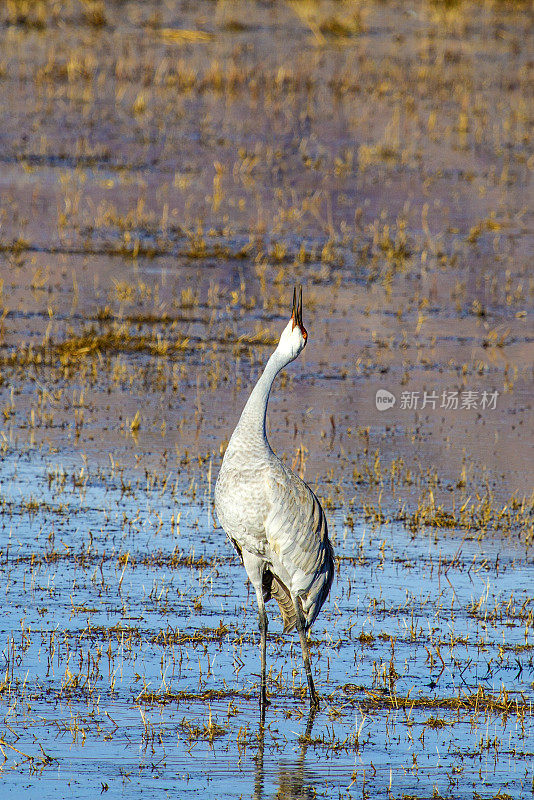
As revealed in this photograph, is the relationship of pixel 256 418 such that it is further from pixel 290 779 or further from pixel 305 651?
pixel 290 779

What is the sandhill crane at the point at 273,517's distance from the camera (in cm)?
698

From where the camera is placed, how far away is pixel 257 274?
16.9 m

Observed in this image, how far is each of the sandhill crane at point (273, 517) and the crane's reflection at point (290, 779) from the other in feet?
1.55

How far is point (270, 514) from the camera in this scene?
23.0 ft

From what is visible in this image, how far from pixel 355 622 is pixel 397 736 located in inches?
58.2

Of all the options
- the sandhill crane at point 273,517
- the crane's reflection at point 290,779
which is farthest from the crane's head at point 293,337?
the crane's reflection at point 290,779

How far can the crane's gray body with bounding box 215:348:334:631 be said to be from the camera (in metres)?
6.99

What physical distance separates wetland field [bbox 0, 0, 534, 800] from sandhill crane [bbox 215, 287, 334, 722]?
0.46 metres

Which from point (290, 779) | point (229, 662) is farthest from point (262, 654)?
point (290, 779)

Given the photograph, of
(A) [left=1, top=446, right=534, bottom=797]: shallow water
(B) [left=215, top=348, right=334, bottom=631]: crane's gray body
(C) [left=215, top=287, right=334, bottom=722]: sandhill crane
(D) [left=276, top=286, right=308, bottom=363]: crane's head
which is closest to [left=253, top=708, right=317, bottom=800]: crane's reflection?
(A) [left=1, top=446, right=534, bottom=797]: shallow water

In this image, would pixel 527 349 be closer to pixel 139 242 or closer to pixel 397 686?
pixel 139 242

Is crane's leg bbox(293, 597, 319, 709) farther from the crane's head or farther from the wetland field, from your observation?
the crane's head

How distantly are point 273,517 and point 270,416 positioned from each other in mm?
5302

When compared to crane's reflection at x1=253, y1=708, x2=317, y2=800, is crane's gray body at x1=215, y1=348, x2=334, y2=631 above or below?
above
